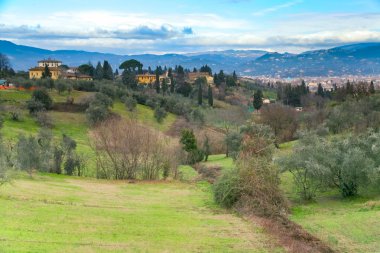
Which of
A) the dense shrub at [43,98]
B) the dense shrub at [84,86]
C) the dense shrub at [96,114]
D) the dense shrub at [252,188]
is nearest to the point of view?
the dense shrub at [252,188]

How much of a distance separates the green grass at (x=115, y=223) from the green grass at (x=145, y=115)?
189 ft

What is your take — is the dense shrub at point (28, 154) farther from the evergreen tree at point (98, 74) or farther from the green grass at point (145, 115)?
the evergreen tree at point (98, 74)

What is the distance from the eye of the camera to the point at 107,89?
4545 inches

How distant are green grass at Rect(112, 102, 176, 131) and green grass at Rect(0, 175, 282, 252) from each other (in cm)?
5763

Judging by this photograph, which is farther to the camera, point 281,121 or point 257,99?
point 257,99

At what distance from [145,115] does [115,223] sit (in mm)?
82141

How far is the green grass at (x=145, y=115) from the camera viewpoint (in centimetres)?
10126

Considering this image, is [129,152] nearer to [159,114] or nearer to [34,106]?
[34,106]

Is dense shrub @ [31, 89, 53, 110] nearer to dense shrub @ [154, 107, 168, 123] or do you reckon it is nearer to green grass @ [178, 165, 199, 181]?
dense shrub @ [154, 107, 168, 123]

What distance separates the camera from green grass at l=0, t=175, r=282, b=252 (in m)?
21.7

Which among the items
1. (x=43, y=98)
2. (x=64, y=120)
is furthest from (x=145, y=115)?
(x=43, y=98)

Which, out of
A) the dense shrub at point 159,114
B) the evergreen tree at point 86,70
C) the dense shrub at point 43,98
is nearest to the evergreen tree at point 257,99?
the dense shrub at point 159,114

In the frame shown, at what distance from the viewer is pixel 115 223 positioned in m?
27.3

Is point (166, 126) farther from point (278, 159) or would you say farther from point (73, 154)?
point (278, 159)
